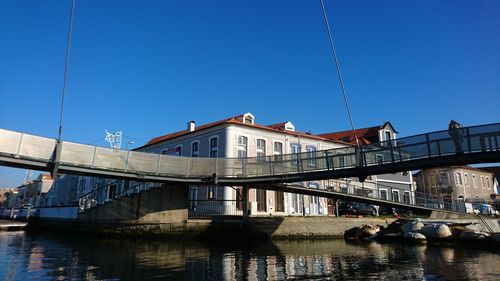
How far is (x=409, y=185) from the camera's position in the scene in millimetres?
51969

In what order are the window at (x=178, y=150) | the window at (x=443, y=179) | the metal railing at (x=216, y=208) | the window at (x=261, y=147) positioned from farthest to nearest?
the window at (x=443, y=179) < the window at (x=178, y=150) < the window at (x=261, y=147) < the metal railing at (x=216, y=208)

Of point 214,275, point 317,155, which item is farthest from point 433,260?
point 214,275

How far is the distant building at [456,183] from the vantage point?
193ft

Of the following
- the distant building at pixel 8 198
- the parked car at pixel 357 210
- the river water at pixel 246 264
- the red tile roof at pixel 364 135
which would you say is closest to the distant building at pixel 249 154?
the parked car at pixel 357 210

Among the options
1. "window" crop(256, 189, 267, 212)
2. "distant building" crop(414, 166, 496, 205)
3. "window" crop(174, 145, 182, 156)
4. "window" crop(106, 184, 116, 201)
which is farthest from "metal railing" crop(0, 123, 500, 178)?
"distant building" crop(414, 166, 496, 205)

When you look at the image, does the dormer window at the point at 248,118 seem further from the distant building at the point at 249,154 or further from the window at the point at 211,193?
the window at the point at 211,193

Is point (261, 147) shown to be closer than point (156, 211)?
No

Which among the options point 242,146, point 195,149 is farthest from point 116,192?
point 242,146

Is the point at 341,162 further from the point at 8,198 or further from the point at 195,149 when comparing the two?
the point at 8,198

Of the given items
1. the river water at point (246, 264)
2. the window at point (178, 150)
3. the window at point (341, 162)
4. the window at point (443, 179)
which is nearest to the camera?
the river water at point (246, 264)

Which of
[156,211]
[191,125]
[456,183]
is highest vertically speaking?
[191,125]

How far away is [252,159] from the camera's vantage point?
26.8 m

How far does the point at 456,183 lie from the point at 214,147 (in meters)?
44.6

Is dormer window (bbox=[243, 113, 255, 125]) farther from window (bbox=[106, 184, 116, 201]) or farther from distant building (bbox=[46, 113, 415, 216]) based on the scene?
window (bbox=[106, 184, 116, 201])
